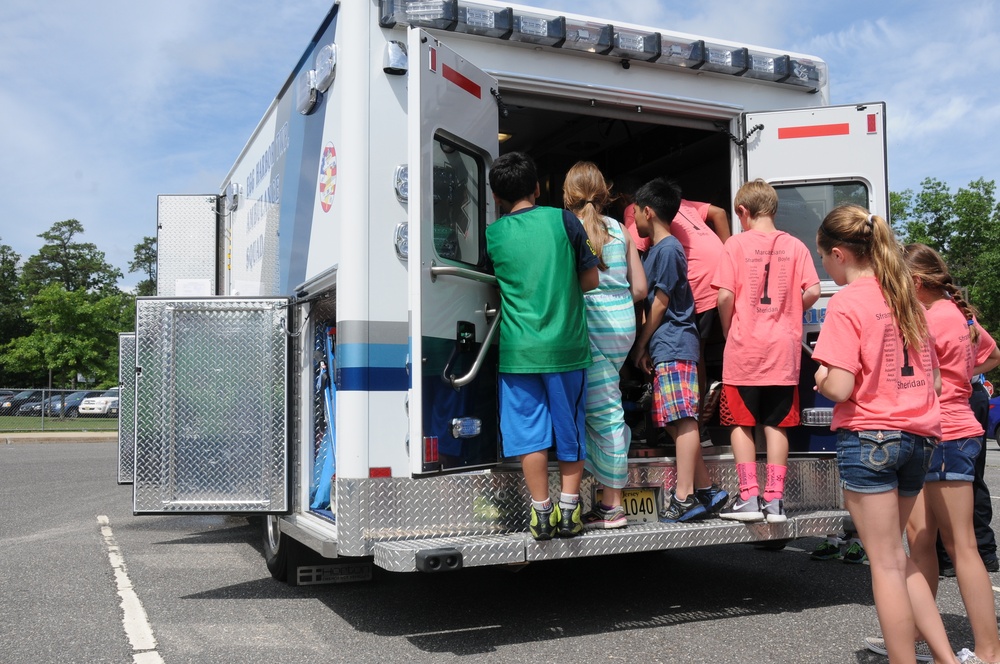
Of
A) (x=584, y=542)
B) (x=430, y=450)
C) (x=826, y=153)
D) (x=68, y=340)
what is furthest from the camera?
(x=68, y=340)

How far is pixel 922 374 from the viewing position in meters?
3.31

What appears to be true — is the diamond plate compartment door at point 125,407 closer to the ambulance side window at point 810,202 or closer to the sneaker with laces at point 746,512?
the sneaker with laces at point 746,512

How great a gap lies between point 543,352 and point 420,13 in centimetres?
176

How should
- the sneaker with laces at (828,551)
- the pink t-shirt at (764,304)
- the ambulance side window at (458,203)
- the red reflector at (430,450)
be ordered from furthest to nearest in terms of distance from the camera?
the sneaker with laces at (828,551) < the pink t-shirt at (764,304) < the ambulance side window at (458,203) < the red reflector at (430,450)

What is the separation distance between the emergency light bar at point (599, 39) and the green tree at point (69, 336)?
3461cm

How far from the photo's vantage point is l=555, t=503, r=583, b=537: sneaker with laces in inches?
165

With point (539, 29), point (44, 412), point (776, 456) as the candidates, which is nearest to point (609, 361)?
point (776, 456)

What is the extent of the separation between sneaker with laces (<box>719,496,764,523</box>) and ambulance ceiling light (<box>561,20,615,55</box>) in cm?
250

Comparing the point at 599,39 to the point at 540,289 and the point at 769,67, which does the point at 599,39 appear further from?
the point at 540,289

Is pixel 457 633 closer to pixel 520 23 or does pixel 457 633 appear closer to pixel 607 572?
pixel 607 572

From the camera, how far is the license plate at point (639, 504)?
15.3ft

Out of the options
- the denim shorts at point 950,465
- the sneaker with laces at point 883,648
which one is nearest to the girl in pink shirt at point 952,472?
the denim shorts at point 950,465

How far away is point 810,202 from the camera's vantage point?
18.3 feet

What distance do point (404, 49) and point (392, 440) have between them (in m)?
1.89
